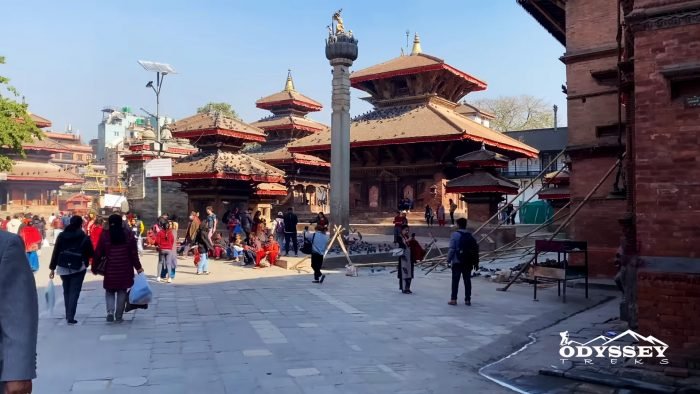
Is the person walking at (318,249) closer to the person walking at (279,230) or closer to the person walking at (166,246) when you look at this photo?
the person walking at (166,246)

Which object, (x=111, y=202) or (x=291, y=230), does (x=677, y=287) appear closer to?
(x=291, y=230)

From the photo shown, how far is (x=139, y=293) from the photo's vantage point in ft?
26.9

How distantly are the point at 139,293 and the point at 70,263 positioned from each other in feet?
3.71

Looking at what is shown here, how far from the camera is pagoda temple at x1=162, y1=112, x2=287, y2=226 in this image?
24578 mm

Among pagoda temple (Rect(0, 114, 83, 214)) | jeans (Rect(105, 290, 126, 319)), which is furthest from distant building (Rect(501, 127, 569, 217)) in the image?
jeans (Rect(105, 290, 126, 319))

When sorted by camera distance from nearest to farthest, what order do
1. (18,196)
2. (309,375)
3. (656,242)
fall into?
1. (309,375)
2. (656,242)
3. (18,196)

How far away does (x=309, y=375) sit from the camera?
5.70 metres

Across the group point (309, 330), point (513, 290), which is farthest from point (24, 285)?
point (513, 290)

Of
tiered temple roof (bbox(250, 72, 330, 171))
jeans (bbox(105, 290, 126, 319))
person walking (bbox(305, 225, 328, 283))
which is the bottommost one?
jeans (bbox(105, 290, 126, 319))

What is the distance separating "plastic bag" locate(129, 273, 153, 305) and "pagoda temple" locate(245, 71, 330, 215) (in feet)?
87.6

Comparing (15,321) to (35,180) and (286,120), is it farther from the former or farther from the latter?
(35,180)

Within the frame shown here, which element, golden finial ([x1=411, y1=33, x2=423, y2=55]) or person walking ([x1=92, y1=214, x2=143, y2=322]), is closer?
person walking ([x1=92, y1=214, x2=143, y2=322])

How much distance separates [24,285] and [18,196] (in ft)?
184

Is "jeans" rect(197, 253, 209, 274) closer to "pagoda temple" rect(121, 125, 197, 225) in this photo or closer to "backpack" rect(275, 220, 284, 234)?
"backpack" rect(275, 220, 284, 234)
